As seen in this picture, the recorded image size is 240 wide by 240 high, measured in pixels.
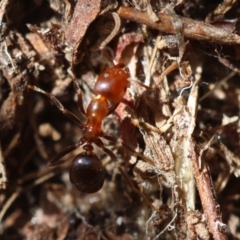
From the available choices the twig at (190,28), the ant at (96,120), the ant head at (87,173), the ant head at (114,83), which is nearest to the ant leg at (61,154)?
the ant at (96,120)

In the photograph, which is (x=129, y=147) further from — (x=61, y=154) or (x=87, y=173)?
(x=61, y=154)

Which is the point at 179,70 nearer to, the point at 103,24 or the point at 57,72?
the point at 103,24

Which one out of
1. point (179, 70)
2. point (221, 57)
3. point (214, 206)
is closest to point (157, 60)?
point (179, 70)

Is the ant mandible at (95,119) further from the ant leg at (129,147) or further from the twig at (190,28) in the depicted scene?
the twig at (190,28)

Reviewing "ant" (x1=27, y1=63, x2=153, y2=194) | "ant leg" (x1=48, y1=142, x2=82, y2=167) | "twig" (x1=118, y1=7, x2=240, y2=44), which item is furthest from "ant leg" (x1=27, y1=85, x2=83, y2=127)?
"twig" (x1=118, y1=7, x2=240, y2=44)

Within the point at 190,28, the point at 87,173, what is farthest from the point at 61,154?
the point at 190,28

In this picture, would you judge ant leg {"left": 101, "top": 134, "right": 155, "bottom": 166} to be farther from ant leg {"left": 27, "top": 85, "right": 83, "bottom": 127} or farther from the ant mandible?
ant leg {"left": 27, "top": 85, "right": 83, "bottom": 127}

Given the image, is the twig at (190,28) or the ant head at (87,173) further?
the ant head at (87,173)
